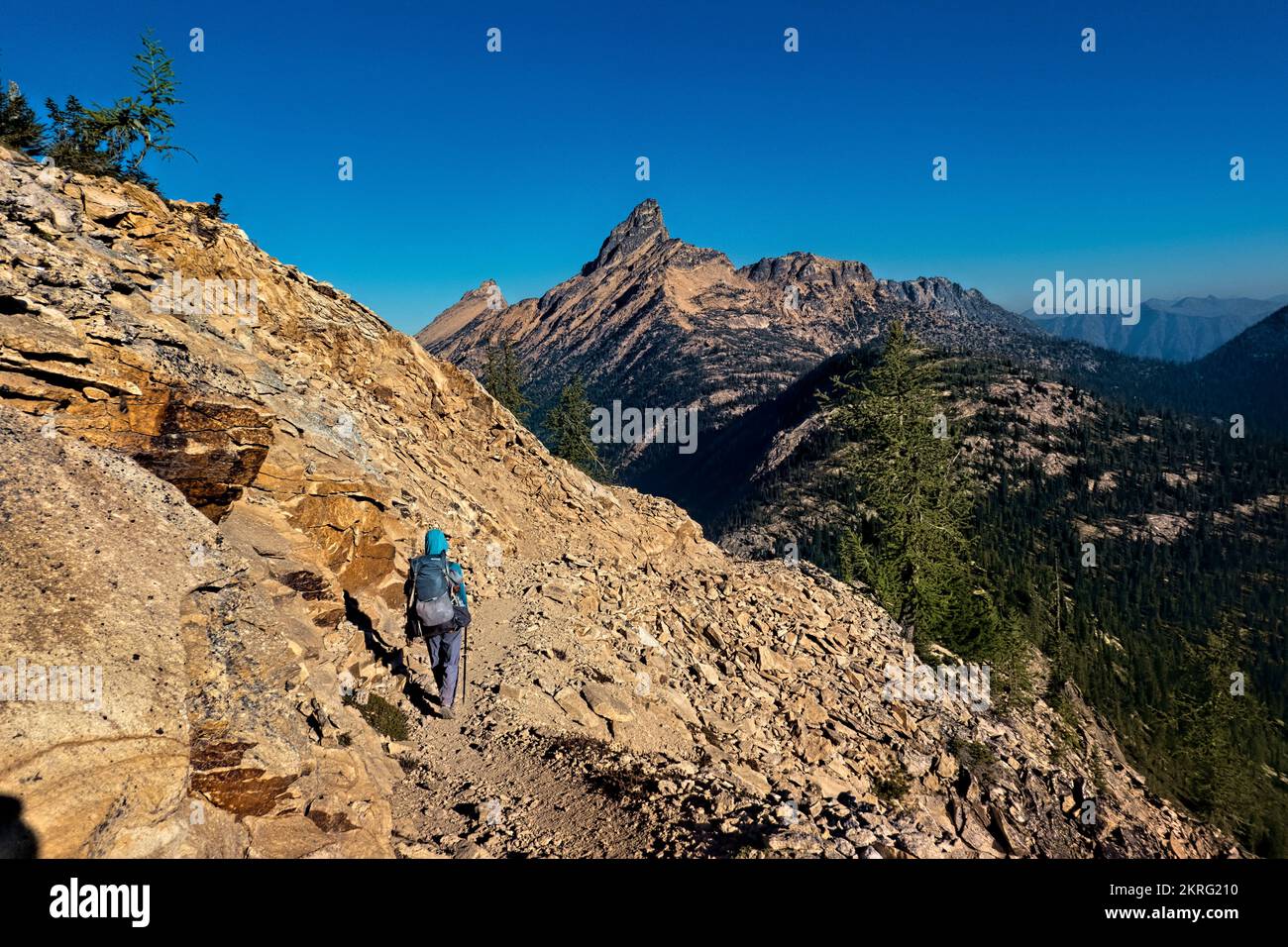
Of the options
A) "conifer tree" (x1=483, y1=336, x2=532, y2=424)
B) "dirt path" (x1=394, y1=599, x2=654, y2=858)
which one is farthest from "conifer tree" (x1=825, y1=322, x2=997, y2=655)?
"conifer tree" (x1=483, y1=336, x2=532, y2=424)

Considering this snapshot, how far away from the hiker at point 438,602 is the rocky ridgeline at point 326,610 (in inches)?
58.5

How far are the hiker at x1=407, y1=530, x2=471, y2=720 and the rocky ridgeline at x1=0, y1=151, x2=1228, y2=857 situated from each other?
4.88 feet

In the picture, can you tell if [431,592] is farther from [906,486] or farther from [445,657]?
[906,486]

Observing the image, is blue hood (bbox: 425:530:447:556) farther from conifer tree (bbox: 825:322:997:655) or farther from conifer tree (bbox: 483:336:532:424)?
conifer tree (bbox: 483:336:532:424)

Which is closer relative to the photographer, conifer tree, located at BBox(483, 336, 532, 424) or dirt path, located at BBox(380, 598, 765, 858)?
dirt path, located at BBox(380, 598, 765, 858)

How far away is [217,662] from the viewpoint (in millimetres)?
7281

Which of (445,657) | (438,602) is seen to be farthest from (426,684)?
(438,602)

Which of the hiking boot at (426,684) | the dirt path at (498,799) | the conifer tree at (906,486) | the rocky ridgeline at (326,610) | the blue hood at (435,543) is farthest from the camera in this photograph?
the conifer tree at (906,486)

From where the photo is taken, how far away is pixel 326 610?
12.5 m

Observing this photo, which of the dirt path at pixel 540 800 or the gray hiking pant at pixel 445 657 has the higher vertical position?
the gray hiking pant at pixel 445 657

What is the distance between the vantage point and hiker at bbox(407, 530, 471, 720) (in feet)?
34.8

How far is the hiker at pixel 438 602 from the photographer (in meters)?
10.6

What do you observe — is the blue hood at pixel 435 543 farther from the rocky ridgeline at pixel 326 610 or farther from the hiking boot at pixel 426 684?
the hiking boot at pixel 426 684

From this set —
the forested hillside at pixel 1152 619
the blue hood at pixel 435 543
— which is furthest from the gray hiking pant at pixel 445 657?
the forested hillside at pixel 1152 619
